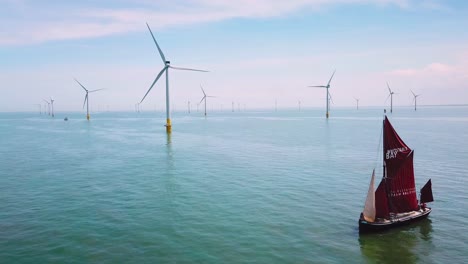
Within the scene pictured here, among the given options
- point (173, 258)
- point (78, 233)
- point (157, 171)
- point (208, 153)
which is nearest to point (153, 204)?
point (78, 233)

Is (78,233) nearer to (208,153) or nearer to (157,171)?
(157,171)

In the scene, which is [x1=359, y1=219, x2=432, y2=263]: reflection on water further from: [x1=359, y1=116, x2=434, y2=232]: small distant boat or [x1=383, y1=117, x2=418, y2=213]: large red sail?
[x1=383, y1=117, x2=418, y2=213]: large red sail

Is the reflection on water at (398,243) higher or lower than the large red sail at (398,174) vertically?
lower

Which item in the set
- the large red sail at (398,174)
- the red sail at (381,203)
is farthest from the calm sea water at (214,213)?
the large red sail at (398,174)

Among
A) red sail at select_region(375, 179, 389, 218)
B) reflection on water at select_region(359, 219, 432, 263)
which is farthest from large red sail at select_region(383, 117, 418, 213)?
reflection on water at select_region(359, 219, 432, 263)

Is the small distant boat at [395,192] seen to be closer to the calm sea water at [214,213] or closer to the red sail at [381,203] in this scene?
the red sail at [381,203]

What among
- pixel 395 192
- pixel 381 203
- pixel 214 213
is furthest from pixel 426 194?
pixel 214 213
